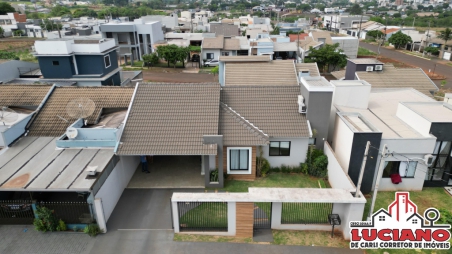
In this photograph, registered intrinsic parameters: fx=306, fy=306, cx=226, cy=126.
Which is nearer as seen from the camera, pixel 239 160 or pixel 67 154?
pixel 67 154

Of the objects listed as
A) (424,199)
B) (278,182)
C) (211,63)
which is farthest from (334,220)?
(211,63)

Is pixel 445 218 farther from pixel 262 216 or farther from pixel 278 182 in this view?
pixel 262 216

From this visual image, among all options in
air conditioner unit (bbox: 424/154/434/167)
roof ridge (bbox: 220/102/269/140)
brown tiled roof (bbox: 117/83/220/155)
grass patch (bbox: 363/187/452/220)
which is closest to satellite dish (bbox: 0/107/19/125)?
brown tiled roof (bbox: 117/83/220/155)

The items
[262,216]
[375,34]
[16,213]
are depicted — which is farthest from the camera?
[375,34]

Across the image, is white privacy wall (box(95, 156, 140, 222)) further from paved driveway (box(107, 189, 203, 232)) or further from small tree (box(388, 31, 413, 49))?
small tree (box(388, 31, 413, 49))

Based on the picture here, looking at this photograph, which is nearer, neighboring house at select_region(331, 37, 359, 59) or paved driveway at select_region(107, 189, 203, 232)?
paved driveway at select_region(107, 189, 203, 232)

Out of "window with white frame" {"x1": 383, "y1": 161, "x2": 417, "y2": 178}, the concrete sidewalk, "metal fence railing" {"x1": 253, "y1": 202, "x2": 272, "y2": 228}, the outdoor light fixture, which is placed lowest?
the concrete sidewalk
